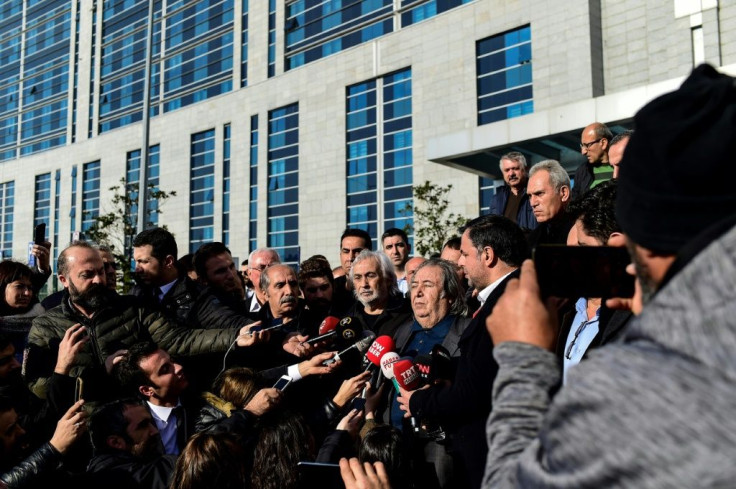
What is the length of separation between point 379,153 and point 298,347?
3199cm

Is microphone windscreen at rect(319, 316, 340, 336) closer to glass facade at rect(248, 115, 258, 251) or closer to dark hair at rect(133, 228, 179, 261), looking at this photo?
dark hair at rect(133, 228, 179, 261)

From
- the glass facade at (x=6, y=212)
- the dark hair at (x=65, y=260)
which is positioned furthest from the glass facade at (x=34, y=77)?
the dark hair at (x=65, y=260)

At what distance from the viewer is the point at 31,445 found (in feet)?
12.5

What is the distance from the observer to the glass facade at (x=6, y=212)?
59259 millimetres

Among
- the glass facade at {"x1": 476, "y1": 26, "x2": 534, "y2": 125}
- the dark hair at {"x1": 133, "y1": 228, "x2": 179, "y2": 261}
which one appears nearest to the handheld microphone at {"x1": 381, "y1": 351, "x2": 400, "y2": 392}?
the dark hair at {"x1": 133, "y1": 228, "x2": 179, "y2": 261}

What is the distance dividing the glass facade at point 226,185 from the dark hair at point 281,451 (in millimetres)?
40497

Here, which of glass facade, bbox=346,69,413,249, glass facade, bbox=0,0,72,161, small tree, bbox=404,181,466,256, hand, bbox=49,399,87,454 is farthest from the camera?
glass facade, bbox=0,0,72,161

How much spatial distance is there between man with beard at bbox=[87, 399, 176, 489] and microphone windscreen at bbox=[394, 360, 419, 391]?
1156 mm

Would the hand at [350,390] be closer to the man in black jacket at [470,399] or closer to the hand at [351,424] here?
the hand at [351,424]

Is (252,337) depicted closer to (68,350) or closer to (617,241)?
(68,350)

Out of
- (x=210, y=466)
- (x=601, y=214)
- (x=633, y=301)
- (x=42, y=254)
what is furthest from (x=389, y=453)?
(x=42, y=254)

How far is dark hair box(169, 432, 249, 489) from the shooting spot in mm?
2754

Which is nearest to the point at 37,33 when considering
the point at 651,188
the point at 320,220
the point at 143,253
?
the point at 320,220

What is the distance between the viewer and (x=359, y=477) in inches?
101
